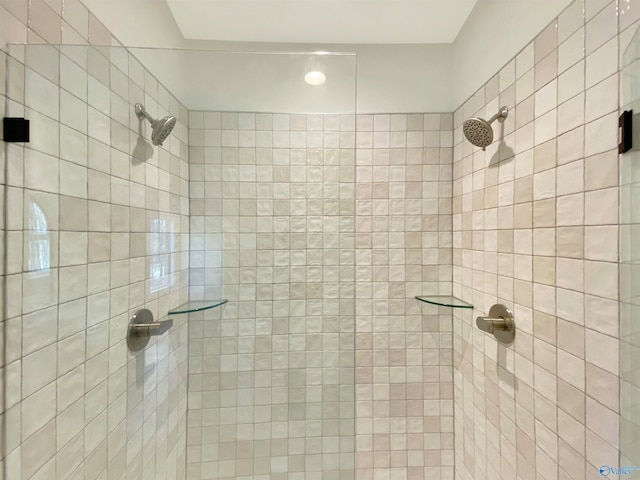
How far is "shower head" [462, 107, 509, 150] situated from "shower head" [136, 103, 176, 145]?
3.62ft

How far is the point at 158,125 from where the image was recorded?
96 centimetres

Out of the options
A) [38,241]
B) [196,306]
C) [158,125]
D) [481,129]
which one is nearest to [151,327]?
[196,306]

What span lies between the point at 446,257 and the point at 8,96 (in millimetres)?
1681

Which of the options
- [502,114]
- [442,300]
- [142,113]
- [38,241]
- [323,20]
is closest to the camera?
[38,241]

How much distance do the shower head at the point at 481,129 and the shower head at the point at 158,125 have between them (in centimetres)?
110

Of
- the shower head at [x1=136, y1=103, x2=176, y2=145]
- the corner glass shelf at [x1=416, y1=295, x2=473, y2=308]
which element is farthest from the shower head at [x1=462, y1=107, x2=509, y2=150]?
the shower head at [x1=136, y1=103, x2=176, y2=145]

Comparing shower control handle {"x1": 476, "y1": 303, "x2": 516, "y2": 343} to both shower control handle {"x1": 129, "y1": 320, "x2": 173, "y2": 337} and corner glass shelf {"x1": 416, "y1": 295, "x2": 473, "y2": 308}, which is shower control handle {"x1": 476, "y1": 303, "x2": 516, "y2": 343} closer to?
corner glass shelf {"x1": 416, "y1": 295, "x2": 473, "y2": 308}

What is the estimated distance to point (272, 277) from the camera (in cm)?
105

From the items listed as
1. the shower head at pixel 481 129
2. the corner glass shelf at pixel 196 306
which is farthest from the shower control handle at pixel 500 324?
the corner glass shelf at pixel 196 306

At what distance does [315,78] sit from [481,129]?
664mm

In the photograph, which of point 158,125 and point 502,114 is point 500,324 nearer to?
point 502,114

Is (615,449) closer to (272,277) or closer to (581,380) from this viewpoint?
(581,380)

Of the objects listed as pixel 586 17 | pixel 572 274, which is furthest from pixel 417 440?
pixel 586 17

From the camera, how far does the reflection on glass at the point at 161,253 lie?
0.98m
